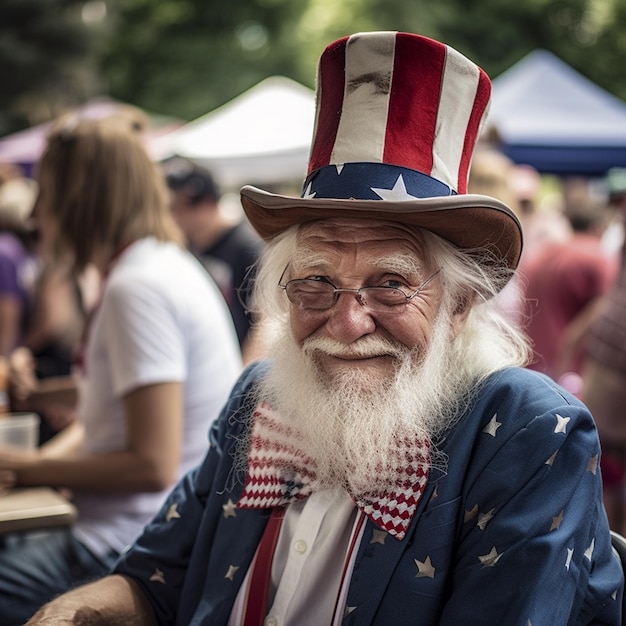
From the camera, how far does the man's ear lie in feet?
5.93

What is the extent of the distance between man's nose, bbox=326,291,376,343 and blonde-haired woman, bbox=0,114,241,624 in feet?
3.17

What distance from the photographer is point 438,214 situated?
1.67m

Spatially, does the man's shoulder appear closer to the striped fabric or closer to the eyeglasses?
the eyeglasses

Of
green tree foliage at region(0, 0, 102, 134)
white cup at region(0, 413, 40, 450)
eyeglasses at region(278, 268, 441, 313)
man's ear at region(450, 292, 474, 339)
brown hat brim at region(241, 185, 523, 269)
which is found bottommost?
white cup at region(0, 413, 40, 450)

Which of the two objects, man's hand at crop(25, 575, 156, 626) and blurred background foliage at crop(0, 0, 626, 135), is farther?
blurred background foliage at crop(0, 0, 626, 135)

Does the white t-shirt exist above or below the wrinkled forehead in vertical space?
below

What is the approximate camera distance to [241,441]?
192 cm

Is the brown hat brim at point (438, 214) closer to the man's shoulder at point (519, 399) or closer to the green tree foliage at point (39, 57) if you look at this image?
the man's shoulder at point (519, 399)

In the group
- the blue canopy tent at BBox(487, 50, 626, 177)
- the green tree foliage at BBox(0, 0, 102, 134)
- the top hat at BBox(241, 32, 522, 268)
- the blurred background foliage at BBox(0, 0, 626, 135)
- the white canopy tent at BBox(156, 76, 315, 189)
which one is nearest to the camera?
the top hat at BBox(241, 32, 522, 268)

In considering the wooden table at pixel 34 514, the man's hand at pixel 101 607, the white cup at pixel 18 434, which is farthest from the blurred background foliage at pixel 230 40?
the man's hand at pixel 101 607

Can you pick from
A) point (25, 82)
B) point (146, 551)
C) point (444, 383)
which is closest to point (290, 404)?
point (444, 383)

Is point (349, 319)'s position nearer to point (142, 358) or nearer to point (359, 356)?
point (359, 356)

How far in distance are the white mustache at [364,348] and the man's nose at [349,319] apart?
1 cm

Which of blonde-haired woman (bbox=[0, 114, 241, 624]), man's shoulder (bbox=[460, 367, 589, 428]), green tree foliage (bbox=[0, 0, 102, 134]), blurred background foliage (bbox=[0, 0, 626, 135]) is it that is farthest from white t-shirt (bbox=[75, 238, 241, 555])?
blurred background foliage (bbox=[0, 0, 626, 135])
